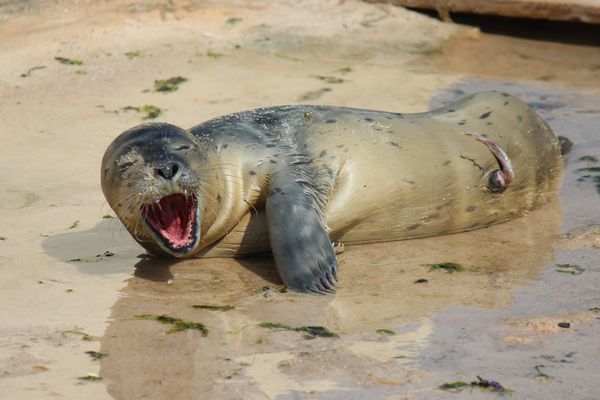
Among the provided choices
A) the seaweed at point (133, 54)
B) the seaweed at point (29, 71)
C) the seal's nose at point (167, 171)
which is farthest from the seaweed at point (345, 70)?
the seal's nose at point (167, 171)

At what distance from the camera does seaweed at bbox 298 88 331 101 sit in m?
8.11

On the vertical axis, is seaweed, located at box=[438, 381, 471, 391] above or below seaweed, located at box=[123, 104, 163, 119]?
above

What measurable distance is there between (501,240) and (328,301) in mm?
1267

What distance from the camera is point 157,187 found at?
4992mm

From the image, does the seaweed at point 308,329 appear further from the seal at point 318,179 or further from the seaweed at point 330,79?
the seaweed at point 330,79

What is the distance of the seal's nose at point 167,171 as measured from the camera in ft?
16.5

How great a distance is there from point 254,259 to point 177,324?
102cm

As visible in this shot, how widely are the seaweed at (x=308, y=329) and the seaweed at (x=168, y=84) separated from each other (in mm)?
3953

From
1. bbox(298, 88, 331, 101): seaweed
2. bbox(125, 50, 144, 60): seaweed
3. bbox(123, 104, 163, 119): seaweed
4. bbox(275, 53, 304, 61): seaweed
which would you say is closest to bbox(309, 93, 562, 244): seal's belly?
bbox(298, 88, 331, 101): seaweed

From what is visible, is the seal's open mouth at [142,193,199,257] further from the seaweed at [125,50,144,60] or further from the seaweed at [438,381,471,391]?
the seaweed at [125,50,144,60]

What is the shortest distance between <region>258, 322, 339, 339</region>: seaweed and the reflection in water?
0.04 m

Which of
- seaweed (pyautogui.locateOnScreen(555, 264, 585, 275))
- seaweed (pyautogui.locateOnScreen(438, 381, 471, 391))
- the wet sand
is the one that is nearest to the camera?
seaweed (pyautogui.locateOnScreen(438, 381, 471, 391))

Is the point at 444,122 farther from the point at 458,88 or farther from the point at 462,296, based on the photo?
the point at 458,88

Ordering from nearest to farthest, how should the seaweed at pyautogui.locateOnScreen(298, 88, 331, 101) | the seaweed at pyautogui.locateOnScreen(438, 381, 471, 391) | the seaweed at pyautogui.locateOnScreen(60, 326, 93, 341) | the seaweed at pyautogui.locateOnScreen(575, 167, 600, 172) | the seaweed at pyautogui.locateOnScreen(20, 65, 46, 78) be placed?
the seaweed at pyautogui.locateOnScreen(438, 381, 471, 391)
the seaweed at pyautogui.locateOnScreen(60, 326, 93, 341)
the seaweed at pyautogui.locateOnScreen(575, 167, 600, 172)
the seaweed at pyautogui.locateOnScreen(298, 88, 331, 101)
the seaweed at pyautogui.locateOnScreen(20, 65, 46, 78)
